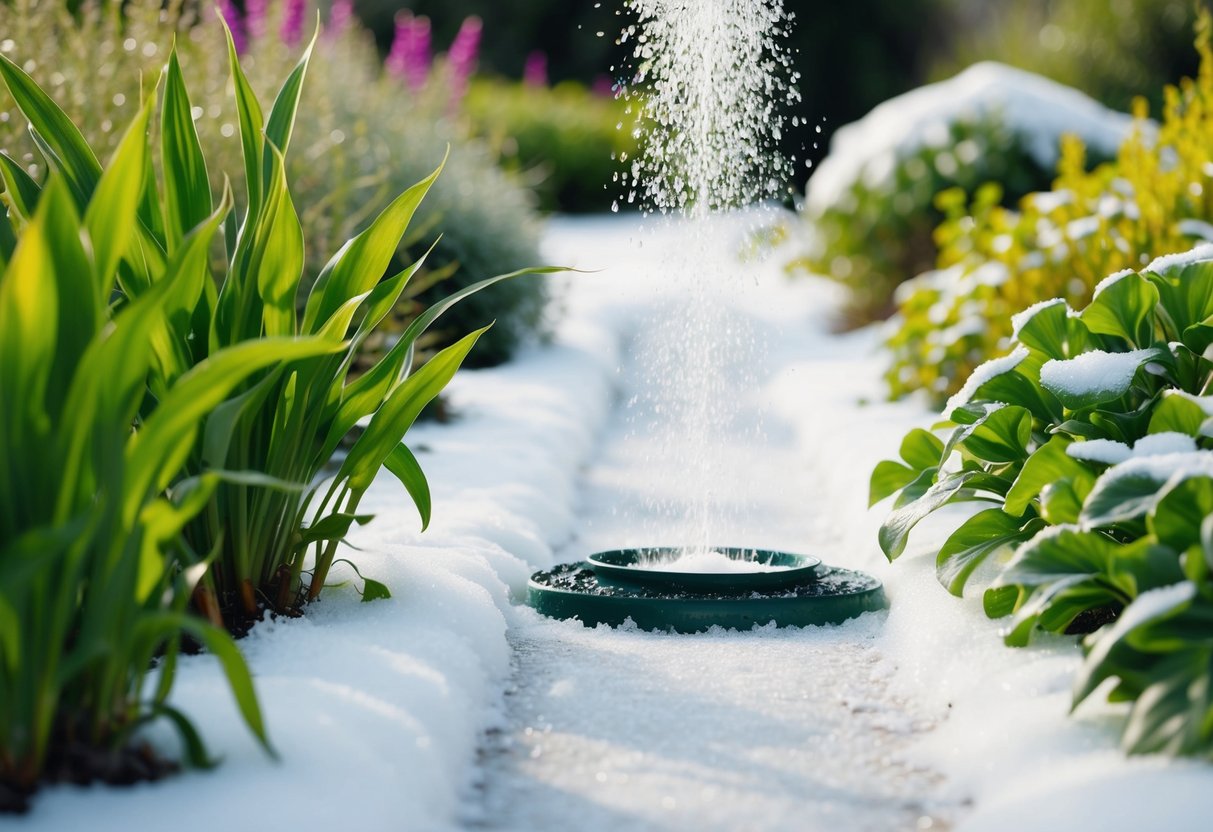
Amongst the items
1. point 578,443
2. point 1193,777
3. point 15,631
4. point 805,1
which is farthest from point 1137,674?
point 805,1

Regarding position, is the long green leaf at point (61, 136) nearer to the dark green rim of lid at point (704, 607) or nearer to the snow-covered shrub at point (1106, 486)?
the dark green rim of lid at point (704, 607)

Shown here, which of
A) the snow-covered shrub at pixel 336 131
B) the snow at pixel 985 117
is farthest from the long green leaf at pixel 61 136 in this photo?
the snow at pixel 985 117

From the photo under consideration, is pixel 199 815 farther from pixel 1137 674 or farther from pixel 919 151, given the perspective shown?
pixel 919 151

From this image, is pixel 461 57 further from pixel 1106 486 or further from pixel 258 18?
pixel 1106 486

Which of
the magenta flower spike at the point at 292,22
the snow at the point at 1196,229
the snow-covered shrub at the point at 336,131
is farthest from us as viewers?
the magenta flower spike at the point at 292,22

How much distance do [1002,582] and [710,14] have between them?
6.24ft

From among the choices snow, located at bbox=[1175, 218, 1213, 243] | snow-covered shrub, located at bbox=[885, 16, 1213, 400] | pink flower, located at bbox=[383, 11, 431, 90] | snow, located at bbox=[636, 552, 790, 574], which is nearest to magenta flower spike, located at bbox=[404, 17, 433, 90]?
pink flower, located at bbox=[383, 11, 431, 90]

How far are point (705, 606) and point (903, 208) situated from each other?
5.47 meters

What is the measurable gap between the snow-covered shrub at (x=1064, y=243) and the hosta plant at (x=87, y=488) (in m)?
3.17

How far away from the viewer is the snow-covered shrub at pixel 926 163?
7.36m

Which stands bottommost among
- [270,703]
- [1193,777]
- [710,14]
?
[270,703]

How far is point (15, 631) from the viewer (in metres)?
1.47

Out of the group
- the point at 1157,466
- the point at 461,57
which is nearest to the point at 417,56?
the point at 461,57

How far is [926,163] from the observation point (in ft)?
24.9
